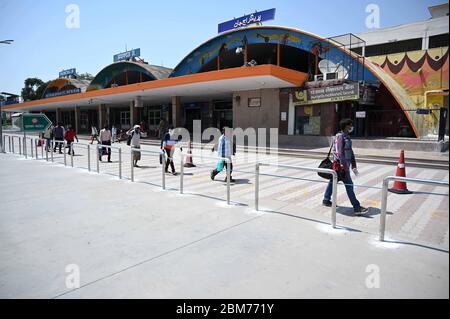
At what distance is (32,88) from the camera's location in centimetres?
7194

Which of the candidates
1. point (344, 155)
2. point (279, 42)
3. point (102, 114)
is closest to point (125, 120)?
point (102, 114)

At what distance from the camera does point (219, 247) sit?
403cm

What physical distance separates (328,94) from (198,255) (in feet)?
48.2

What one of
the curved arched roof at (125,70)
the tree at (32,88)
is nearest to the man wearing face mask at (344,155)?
the curved arched roof at (125,70)

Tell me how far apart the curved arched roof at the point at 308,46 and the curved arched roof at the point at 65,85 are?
25051mm

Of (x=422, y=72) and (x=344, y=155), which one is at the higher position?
(x=422, y=72)

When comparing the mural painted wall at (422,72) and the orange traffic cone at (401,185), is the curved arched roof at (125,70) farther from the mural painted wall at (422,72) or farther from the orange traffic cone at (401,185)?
the orange traffic cone at (401,185)

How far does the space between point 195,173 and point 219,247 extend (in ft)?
20.7

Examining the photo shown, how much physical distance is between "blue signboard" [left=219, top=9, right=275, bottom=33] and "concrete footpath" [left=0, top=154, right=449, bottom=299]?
18080 millimetres

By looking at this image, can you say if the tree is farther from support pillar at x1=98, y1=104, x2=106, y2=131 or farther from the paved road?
the paved road

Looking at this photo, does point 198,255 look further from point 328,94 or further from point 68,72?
point 68,72

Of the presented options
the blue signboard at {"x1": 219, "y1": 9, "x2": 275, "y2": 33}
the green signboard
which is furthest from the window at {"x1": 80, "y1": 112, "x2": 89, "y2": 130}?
the green signboard

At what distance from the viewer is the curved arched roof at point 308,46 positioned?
1822cm

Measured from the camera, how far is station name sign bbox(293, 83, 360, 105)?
15.5 metres
